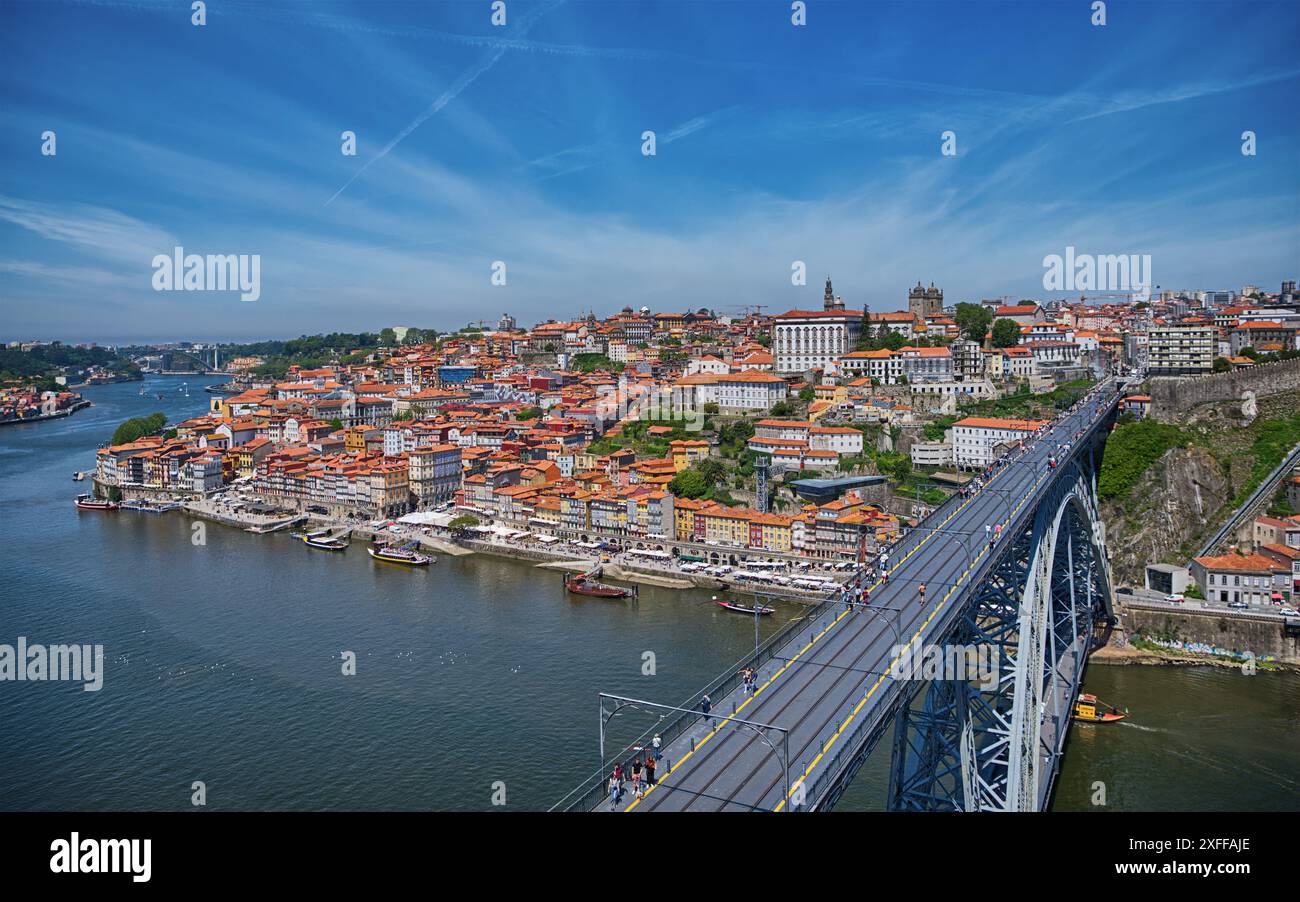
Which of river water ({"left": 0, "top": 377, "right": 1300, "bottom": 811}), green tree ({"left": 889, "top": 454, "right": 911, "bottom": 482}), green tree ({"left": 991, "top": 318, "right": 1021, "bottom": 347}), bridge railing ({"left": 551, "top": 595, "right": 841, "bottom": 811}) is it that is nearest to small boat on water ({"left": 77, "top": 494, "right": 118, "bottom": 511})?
river water ({"left": 0, "top": 377, "right": 1300, "bottom": 811})

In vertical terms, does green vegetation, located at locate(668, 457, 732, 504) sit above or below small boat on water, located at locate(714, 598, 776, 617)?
above

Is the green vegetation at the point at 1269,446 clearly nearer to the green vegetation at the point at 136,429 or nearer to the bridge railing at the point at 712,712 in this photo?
the bridge railing at the point at 712,712

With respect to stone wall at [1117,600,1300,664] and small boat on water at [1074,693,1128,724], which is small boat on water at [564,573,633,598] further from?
stone wall at [1117,600,1300,664]

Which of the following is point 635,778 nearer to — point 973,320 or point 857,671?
point 857,671

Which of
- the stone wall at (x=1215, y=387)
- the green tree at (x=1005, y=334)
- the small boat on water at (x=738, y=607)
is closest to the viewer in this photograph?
the small boat on water at (x=738, y=607)

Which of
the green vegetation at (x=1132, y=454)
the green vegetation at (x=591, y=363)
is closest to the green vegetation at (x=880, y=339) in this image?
the green vegetation at (x=591, y=363)
